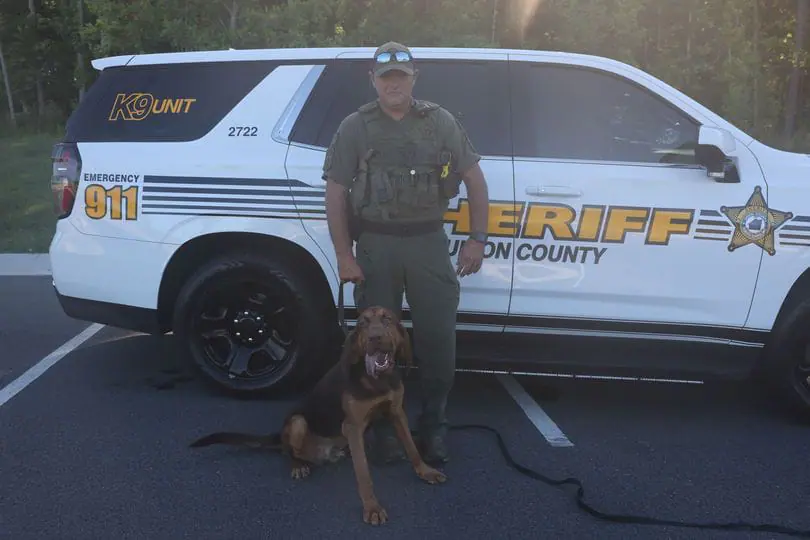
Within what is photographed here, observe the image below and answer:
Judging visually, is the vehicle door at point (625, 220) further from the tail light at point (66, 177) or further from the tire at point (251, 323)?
the tail light at point (66, 177)

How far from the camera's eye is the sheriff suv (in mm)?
4027

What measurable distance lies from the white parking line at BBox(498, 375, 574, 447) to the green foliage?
9.50 meters

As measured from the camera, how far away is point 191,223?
4.26 metres

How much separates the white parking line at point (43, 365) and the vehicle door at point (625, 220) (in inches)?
118

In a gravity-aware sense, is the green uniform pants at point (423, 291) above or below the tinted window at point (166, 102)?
below

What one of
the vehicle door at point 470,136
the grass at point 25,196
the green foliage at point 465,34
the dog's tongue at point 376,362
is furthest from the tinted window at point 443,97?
the green foliage at point 465,34

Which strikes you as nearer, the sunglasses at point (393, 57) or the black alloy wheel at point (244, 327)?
the sunglasses at point (393, 57)

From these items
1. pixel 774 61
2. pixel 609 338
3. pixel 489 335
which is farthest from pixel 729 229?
pixel 774 61

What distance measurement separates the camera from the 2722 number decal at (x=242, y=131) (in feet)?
14.1

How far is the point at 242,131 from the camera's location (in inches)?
170

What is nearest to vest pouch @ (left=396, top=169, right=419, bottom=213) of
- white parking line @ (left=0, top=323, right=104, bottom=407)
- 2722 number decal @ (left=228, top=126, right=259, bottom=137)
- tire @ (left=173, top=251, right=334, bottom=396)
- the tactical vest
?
the tactical vest

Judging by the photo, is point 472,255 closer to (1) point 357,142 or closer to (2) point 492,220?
(2) point 492,220

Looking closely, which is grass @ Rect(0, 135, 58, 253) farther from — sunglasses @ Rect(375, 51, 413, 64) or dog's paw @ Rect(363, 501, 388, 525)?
dog's paw @ Rect(363, 501, 388, 525)

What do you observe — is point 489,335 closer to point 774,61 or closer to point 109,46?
point 109,46
